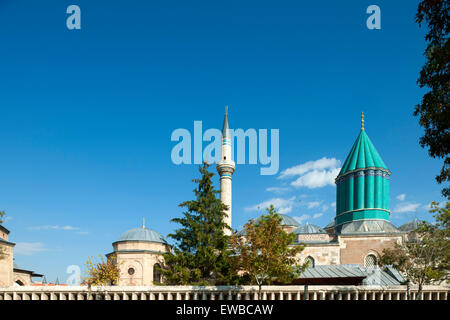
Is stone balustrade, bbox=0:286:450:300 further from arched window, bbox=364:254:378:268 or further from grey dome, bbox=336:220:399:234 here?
grey dome, bbox=336:220:399:234

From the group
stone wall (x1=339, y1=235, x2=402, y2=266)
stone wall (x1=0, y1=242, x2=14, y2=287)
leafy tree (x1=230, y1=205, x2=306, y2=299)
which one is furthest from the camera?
stone wall (x1=339, y1=235, x2=402, y2=266)

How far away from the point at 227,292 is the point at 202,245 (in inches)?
223

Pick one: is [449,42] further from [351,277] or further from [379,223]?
[379,223]

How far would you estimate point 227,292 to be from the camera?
29016 millimetres

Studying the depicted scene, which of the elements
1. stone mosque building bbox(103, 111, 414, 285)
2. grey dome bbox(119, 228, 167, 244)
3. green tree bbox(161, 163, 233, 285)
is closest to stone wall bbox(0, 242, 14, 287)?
stone mosque building bbox(103, 111, 414, 285)

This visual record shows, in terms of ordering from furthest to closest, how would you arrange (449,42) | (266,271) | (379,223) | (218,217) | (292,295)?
1. (379,223)
2. (218,217)
3. (292,295)
4. (266,271)
5. (449,42)

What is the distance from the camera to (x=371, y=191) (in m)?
44.9

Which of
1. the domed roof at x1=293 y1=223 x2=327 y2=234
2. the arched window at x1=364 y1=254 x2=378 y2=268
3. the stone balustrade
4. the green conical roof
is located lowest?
the stone balustrade

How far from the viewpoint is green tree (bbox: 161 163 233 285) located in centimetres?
3181

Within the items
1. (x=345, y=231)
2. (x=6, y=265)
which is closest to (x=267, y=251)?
(x=345, y=231)

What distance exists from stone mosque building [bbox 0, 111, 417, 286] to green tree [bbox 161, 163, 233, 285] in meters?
4.37
